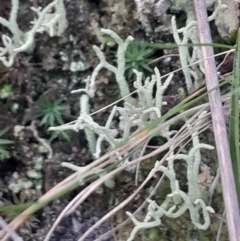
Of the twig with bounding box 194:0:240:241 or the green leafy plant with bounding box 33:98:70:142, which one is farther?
the green leafy plant with bounding box 33:98:70:142

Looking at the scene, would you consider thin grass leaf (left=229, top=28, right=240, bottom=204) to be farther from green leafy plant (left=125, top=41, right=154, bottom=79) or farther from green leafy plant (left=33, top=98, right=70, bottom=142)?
green leafy plant (left=33, top=98, right=70, bottom=142)

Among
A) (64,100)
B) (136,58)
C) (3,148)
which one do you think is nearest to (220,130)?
(136,58)

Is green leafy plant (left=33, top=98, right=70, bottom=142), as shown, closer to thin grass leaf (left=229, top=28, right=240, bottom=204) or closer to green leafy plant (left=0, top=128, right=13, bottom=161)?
green leafy plant (left=0, top=128, right=13, bottom=161)

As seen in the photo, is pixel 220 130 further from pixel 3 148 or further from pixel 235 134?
pixel 3 148

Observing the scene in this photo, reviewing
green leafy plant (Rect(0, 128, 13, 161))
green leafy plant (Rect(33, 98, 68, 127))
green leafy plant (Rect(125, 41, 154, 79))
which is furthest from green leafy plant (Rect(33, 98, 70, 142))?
green leafy plant (Rect(125, 41, 154, 79))

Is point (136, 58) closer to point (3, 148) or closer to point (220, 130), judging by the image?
point (220, 130)

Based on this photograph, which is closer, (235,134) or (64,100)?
(235,134)

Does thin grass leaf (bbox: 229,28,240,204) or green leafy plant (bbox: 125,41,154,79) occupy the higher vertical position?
green leafy plant (bbox: 125,41,154,79)

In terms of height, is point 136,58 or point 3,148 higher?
point 136,58
